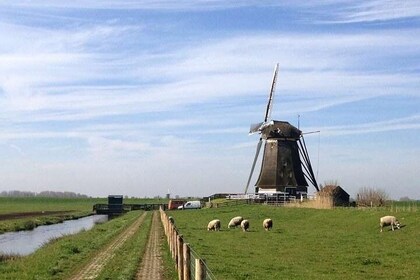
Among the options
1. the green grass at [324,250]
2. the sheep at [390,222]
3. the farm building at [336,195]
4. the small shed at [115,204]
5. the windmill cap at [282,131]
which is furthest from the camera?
the small shed at [115,204]

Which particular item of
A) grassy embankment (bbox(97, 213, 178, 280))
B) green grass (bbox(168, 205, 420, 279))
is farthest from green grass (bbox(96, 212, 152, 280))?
green grass (bbox(168, 205, 420, 279))

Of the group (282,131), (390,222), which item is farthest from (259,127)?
(390,222)

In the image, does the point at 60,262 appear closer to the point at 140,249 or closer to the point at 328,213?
the point at 140,249

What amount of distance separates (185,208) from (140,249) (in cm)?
5710

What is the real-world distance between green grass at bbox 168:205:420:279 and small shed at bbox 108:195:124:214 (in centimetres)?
6530

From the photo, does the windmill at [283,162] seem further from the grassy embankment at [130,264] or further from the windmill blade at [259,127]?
the grassy embankment at [130,264]

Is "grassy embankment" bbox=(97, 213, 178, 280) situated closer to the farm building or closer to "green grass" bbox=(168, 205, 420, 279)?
"green grass" bbox=(168, 205, 420, 279)

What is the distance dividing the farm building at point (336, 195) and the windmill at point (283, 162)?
435 inches

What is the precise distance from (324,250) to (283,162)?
47.6 meters

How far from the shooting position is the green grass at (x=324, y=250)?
18.9 metres

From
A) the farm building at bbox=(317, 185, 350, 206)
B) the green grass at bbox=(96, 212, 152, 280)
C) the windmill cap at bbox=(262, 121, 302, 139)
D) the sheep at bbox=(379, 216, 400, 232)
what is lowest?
the green grass at bbox=(96, 212, 152, 280)

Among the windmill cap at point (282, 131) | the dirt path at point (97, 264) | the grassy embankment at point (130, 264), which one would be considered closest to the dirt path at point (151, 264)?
the grassy embankment at point (130, 264)

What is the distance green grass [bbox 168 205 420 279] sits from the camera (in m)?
18.9

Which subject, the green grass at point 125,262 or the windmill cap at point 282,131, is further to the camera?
the windmill cap at point 282,131
